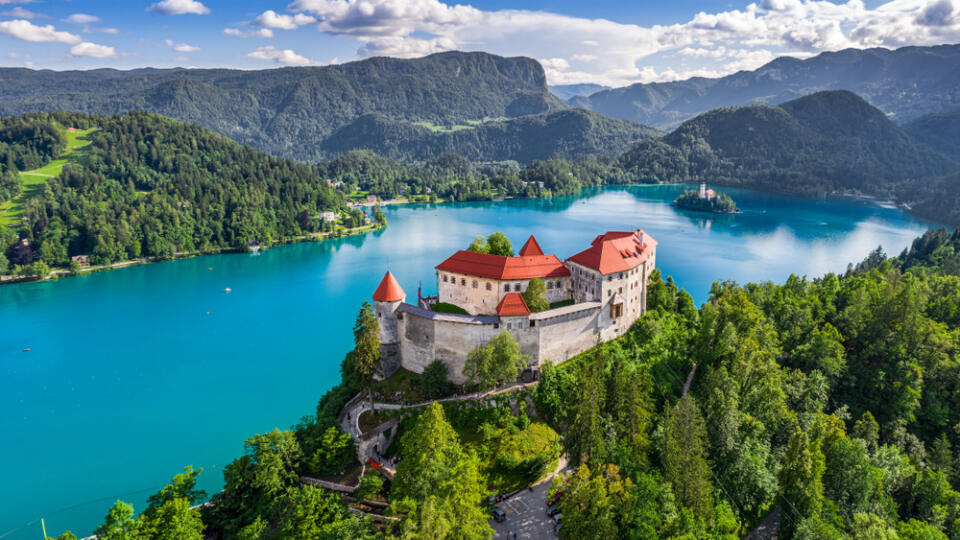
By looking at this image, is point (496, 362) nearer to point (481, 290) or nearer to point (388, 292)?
point (481, 290)

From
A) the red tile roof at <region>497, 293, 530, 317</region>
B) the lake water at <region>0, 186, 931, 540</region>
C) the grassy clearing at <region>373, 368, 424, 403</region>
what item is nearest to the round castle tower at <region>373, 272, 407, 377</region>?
the grassy clearing at <region>373, 368, 424, 403</region>

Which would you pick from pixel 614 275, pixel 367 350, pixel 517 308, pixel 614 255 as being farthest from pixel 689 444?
pixel 367 350

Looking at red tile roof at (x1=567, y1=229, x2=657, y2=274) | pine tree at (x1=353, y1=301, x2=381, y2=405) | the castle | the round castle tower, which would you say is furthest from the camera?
red tile roof at (x1=567, y1=229, x2=657, y2=274)

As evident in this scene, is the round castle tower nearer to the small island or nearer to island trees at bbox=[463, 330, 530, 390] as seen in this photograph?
island trees at bbox=[463, 330, 530, 390]

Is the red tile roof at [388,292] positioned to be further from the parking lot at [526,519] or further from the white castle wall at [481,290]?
the parking lot at [526,519]

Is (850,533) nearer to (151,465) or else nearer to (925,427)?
(925,427)

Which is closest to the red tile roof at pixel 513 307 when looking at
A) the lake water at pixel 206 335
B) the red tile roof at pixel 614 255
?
the red tile roof at pixel 614 255

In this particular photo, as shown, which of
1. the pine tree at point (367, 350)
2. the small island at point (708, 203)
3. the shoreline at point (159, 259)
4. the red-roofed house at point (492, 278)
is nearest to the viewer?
the pine tree at point (367, 350)
